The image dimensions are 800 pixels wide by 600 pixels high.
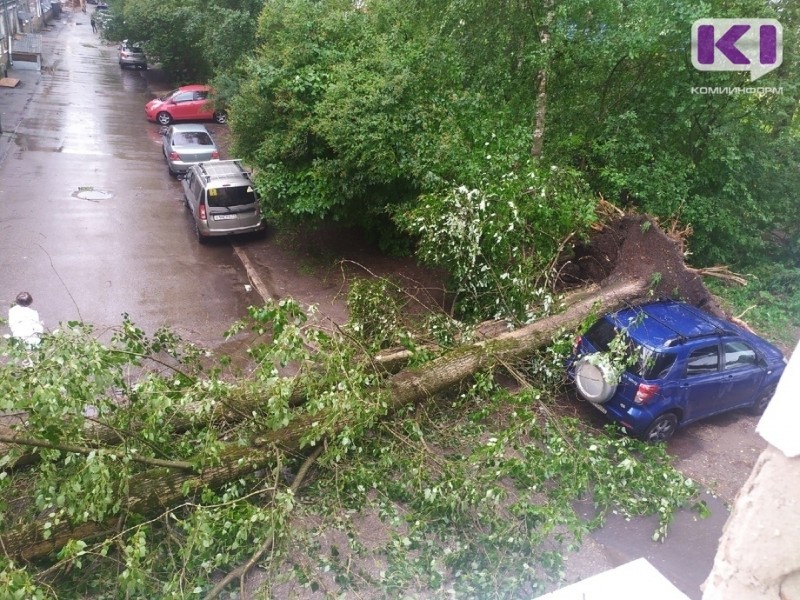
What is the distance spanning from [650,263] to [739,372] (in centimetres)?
205

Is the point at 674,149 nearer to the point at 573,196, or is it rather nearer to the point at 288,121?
the point at 573,196

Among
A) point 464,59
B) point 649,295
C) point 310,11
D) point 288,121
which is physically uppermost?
point 310,11

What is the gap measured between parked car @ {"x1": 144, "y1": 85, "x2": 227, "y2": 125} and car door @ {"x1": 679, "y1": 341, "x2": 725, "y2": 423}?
17748mm

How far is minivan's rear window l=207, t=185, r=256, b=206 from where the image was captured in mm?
11297

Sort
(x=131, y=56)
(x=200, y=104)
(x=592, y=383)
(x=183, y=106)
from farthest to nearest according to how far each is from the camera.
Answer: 1. (x=131, y=56)
2. (x=200, y=104)
3. (x=183, y=106)
4. (x=592, y=383)

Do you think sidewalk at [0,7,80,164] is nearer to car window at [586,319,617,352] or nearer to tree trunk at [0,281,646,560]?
tree trunk at [0,281,646,560]

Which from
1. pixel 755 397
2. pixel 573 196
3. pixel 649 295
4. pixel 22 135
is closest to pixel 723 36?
pixel 573 196

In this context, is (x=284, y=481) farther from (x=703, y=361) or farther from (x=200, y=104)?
(x=200, y=104)

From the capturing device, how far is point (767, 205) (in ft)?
32.1

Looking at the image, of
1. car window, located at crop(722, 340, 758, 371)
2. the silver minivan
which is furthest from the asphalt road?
car window, located at crop(722, 340, 758, 371)

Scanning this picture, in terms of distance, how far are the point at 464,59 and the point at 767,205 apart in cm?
607

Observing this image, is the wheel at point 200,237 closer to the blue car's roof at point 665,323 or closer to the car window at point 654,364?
the blue car's roof at point 665,323

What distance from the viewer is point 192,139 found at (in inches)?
608

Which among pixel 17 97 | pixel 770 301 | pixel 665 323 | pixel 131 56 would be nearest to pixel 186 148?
pixel 17 97
